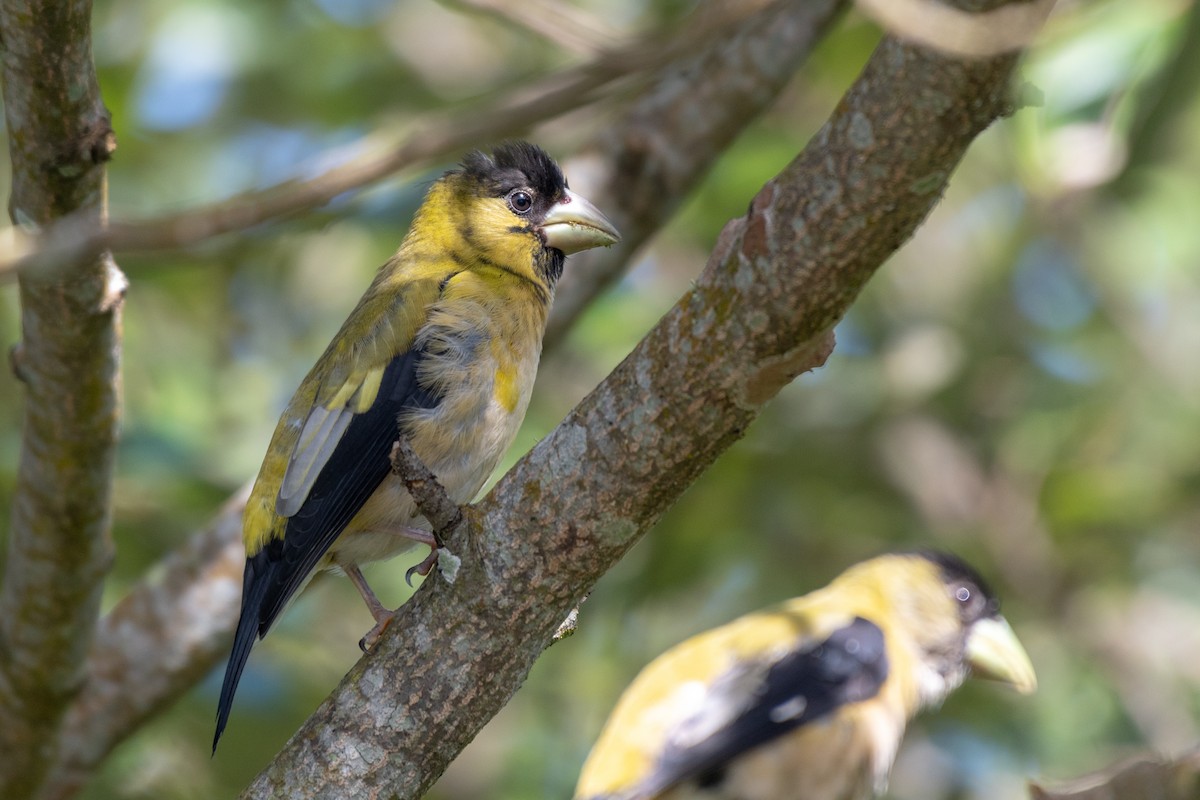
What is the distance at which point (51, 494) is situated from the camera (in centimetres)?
386

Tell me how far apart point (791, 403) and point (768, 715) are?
64.9 inches

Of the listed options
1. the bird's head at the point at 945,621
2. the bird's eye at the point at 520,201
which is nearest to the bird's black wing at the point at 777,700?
the bird's head at the point at 945,621

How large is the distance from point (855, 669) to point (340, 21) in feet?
12.1

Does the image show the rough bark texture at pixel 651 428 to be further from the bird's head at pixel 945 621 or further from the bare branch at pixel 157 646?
the bird's head at pixel 945 621

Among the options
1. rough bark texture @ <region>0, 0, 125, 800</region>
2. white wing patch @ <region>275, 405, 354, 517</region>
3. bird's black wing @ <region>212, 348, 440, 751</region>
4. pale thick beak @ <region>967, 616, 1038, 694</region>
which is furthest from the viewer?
pale thick beak @ <region>967, 616, 1038, 694</region>

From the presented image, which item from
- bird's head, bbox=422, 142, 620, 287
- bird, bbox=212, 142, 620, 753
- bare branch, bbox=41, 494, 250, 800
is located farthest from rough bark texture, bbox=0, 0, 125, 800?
bird's head, bbox=422, 142, 620, 287

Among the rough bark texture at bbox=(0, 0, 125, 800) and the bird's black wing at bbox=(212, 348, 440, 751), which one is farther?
the bird's black wing at bbox=(212, 348, 440, 751)

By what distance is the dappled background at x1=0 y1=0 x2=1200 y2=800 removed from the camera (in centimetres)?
563

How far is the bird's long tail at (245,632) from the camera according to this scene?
135 inches

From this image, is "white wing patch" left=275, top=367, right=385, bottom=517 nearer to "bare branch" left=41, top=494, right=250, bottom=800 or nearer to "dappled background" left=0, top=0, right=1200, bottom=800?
"bare branch" left=41, top=494, right=250, bottom=800

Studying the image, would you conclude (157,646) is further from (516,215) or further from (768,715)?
(768,715)

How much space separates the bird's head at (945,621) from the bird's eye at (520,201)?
2.24m

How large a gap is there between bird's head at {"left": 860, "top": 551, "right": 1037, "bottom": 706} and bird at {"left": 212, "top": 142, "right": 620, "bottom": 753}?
2.23 metres

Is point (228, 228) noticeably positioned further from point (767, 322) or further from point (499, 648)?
point (499, 648)
